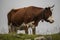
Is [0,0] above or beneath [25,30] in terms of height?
above

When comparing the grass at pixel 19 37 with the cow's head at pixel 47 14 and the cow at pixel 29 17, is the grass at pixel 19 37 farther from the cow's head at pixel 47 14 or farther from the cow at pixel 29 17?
the cow's head at pixel 47 14

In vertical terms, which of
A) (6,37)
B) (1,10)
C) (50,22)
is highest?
(1,10)

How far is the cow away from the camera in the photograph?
2525mm

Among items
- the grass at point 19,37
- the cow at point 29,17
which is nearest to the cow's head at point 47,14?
the cow at point 29,17

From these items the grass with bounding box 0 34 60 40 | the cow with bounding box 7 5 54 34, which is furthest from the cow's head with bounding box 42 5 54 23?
the grass with bounding box 0 34 60 40

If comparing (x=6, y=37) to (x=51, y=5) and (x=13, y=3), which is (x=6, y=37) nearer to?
(x=13, y=3)

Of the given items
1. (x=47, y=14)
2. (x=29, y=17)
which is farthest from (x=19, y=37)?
(x=47, y=14)

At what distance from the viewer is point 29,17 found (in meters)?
2.53

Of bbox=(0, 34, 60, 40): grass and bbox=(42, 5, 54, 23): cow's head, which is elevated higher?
bbox=(42, 5, 54, 23): cow's head

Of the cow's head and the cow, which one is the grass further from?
the cow's head

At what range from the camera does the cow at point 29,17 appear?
8.29 feet

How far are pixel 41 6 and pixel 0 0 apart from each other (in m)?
0.52

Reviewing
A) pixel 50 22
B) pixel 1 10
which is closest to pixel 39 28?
pixel 50 22

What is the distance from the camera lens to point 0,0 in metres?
2.62
